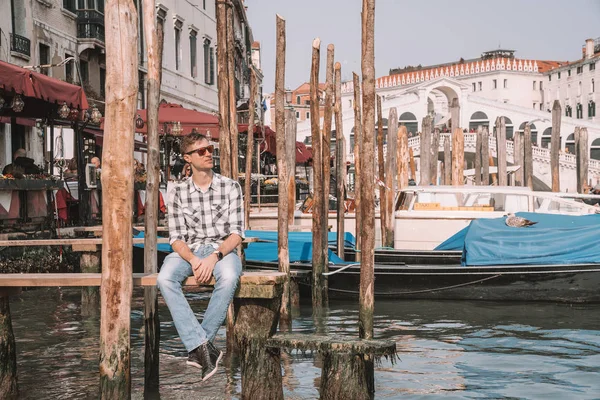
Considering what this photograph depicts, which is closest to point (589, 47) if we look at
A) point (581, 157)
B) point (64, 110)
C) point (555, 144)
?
point (581, 157)

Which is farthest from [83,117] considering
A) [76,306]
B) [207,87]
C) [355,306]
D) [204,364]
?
[207,87]

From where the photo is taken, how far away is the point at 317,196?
9.97 meters

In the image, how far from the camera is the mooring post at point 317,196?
9914 millimetres

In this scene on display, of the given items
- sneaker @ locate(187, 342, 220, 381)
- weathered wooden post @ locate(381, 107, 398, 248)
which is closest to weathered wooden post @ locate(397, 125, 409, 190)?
weathered wooden post @ locate(381, 107, 398, 248)

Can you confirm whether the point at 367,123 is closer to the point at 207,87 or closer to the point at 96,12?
the point at 96,12

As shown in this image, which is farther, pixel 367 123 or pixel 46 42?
pixel 46 42

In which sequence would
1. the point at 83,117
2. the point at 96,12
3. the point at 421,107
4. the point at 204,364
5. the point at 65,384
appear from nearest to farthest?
1. the point at 204,364
2. the point at 65,384
3. the point at 83,117
4. the point at 96,12
5. the point at 421,107

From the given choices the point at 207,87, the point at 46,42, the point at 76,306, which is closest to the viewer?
the point at 76,306

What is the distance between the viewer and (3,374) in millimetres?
5922

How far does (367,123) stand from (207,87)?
78.1 ft

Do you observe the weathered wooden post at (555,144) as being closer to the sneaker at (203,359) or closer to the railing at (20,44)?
the railing at (20,44)

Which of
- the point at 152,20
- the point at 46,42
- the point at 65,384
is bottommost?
the point at 65,384

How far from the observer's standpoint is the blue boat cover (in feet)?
37.6

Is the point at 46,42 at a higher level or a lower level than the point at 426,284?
higher
